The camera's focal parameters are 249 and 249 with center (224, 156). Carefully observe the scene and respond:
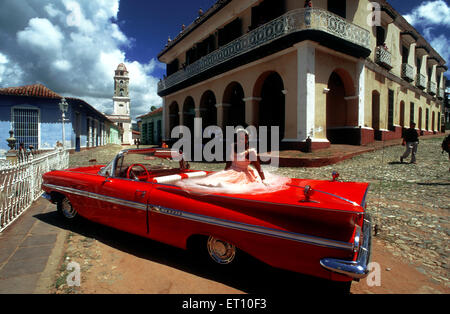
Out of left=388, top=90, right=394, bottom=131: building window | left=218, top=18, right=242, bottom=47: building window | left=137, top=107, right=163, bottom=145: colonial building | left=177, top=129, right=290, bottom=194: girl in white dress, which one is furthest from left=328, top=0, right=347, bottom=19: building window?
left=137, top=107, right=163, bottom=145: colonial building

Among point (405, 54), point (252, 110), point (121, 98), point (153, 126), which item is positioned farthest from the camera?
point (121, 98)

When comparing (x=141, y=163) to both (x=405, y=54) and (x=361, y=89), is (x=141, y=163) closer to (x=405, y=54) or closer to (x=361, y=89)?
(x=361, y=89)

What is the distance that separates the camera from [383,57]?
13547mm

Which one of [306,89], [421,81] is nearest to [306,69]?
[306,89]

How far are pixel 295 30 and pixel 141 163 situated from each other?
350 inches

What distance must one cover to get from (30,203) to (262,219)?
5.12 metres

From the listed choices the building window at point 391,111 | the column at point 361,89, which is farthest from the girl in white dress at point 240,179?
the building window at point 391,111

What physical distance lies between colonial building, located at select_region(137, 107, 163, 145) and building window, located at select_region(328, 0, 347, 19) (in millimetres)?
22700

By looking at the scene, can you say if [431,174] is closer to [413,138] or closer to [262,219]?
[413,138]

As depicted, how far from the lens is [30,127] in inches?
739

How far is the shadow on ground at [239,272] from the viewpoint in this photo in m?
2.23

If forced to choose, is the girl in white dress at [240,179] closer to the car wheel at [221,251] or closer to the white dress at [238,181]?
the white dress at [238,181]

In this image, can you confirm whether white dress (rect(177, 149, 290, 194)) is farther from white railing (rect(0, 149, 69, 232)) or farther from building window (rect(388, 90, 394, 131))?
building window (rect(388, 90, 394, 131))
